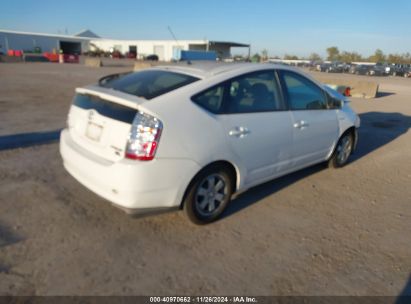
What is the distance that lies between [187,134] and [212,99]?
529 mm

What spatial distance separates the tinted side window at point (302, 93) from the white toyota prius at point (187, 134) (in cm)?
2

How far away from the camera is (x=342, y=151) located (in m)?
5.28

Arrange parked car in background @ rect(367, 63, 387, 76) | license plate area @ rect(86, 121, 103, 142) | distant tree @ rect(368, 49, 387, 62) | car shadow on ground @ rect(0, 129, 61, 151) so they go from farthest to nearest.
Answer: distant tree @ rect(368, 49, 387, 62)
parked car in background @ rect(367, 63, 387, 76)
car shadow on ground @ rect(0, 129, 61, 151)
license plate area @ rect(86, 121, 103, 142)

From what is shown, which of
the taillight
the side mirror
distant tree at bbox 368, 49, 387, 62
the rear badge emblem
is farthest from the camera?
distant tree at bbox 368, 49, 387, 62

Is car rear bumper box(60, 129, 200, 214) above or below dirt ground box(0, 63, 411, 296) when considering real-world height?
above

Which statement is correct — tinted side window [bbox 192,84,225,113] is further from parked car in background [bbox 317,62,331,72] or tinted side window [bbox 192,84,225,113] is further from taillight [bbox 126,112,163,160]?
parked car in background [bbox 317,62,331,72]

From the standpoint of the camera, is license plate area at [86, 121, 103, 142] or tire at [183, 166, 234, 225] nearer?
license plate area at [86, 121, 103, 142]

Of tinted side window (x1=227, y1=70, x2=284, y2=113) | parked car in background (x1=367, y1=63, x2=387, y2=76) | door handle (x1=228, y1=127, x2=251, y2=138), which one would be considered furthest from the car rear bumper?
parked car in background (x1=367, y1=63, x2=387, y2=76)

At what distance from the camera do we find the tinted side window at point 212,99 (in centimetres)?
311

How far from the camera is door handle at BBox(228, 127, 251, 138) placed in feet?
10.7

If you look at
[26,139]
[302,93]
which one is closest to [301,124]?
[302,93]

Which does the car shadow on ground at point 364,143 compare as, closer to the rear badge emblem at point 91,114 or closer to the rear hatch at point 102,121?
the rear hatch at point 102,121

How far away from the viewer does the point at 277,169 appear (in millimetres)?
3990

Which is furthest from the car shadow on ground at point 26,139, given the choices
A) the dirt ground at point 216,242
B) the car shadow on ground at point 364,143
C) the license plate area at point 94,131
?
the car shadow on ground at point 364,143
